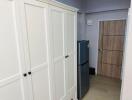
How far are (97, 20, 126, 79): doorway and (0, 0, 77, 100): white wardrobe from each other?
196 centimetres

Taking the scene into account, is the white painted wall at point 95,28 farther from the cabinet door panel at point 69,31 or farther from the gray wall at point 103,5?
the cabinet door panel at point 69,31

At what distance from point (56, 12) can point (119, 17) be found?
8.38 feet

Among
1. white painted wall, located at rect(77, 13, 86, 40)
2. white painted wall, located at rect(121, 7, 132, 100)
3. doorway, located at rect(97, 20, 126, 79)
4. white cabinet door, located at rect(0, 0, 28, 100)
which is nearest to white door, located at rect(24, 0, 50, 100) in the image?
white cabinet door, located at rect(0, 0, 28, 100)

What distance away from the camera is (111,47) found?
3594 millimetres

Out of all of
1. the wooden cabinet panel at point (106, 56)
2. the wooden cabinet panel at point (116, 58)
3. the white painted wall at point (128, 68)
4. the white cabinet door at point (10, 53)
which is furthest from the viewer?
the wooden cabinet panel at point (106, 56)

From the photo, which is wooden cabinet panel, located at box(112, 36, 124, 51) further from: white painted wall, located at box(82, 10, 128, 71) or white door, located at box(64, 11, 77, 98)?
white door, located at box(64, 11, 77, 98)

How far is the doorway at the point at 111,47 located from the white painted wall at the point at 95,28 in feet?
0.41

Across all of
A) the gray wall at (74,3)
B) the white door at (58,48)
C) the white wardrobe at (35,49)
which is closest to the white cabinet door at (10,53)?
the white wardrobe at (35,49)

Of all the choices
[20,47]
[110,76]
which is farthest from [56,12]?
[110,76]

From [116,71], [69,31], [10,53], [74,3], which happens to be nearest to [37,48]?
[10,53]

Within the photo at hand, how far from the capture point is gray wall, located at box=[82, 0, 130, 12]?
311 centimetres

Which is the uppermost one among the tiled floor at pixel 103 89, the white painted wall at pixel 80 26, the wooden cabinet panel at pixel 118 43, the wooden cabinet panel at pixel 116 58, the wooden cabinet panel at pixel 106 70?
the white painted wall at pixel 80 26

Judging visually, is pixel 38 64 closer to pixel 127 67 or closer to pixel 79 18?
pixel 127 67

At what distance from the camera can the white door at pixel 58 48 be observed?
1.55 metres
